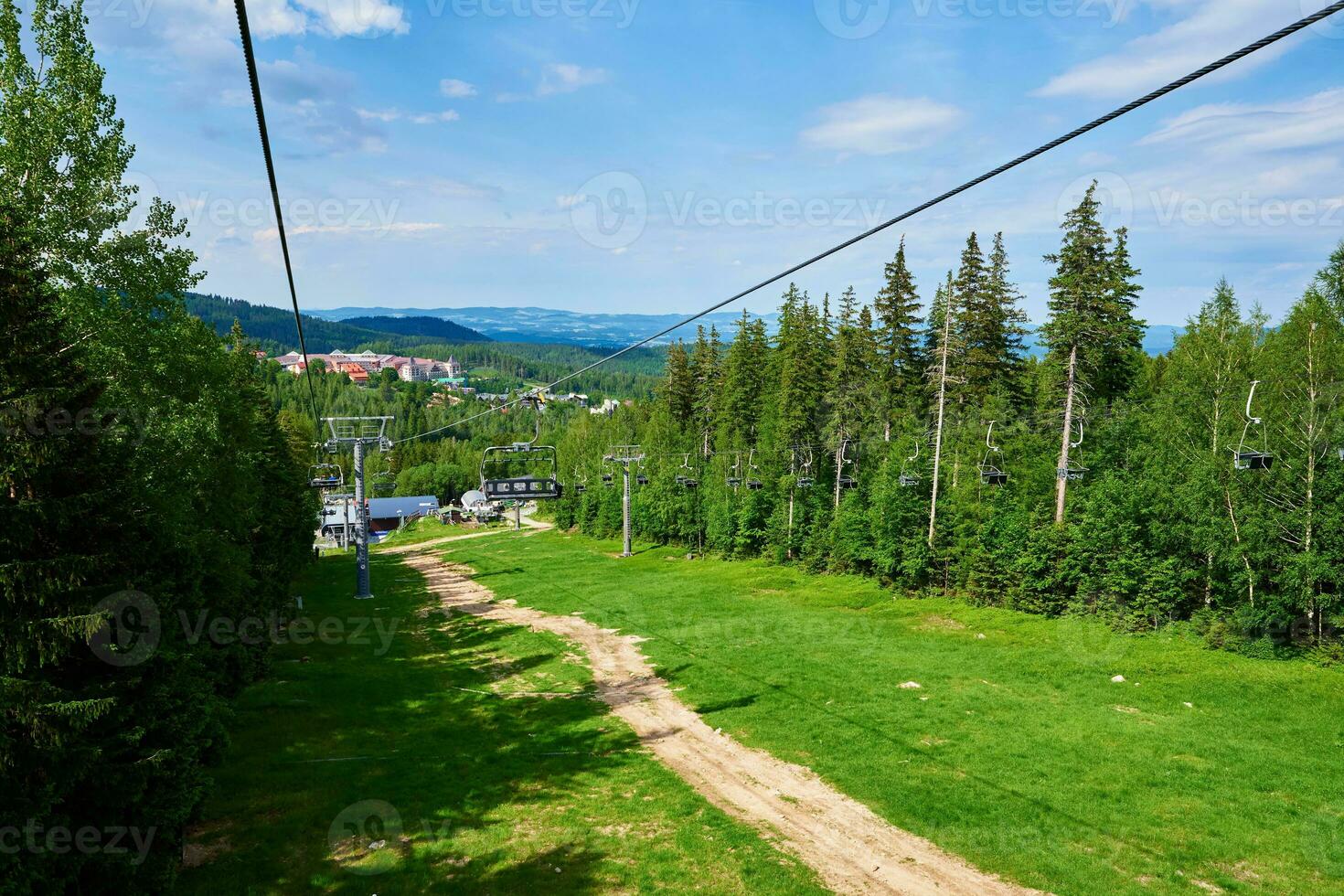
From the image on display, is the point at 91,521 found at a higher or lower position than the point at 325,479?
higher

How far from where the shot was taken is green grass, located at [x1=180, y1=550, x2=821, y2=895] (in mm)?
12633

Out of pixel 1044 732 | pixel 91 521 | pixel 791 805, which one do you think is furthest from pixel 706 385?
pixel 91 521

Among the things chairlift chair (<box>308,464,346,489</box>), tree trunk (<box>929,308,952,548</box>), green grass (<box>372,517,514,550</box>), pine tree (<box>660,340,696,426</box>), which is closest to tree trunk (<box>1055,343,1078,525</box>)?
tree trunk (<box>929,308,952,548</box>)

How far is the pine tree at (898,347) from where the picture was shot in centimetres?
4322

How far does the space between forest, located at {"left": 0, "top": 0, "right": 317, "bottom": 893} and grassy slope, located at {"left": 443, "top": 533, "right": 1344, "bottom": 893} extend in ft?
42.7

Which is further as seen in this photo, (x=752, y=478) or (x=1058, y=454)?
(x=752, y=478)

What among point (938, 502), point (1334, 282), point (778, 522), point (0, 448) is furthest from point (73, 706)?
point (1334, 282)

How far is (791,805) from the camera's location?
50.5 ft

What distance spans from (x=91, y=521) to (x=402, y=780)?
9142 mm

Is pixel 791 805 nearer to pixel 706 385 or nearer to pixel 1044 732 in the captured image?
pixel 1044 732

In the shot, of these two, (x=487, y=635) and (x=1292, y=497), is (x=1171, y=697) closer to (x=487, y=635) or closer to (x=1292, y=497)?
(x=1292, y=497)

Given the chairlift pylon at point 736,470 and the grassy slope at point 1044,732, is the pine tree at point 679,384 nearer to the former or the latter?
the chairlift pylon at point 736,470

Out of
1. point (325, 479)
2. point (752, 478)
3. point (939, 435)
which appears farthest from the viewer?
point (752, 478)

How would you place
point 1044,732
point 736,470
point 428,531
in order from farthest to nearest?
point 428,531, point 736,470, point 1044,732
